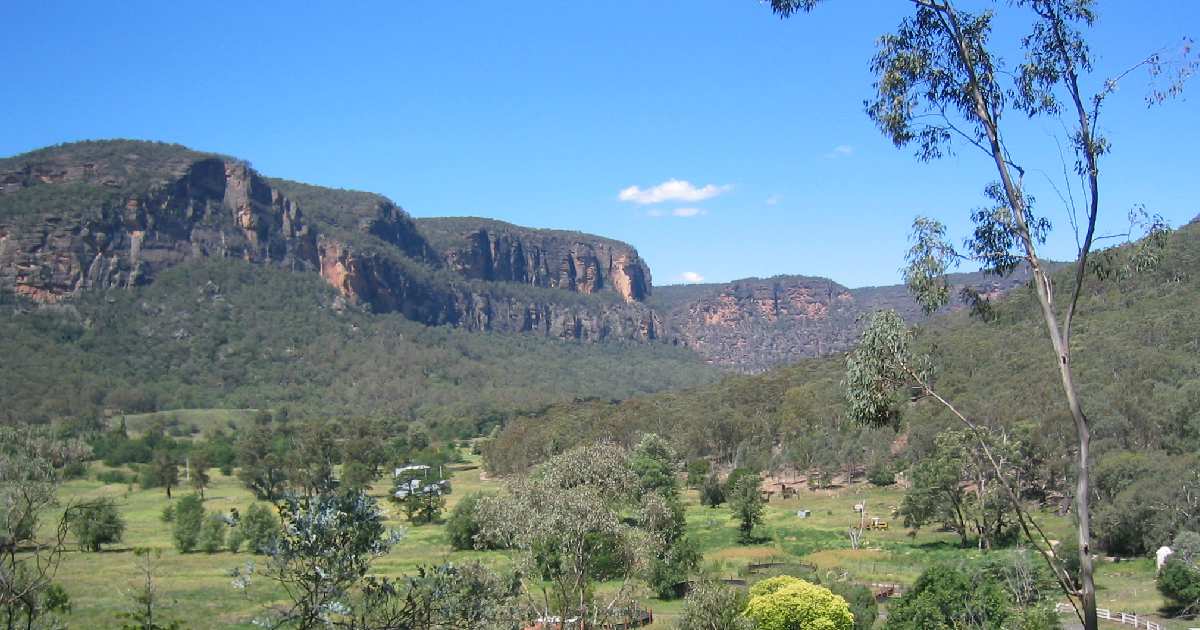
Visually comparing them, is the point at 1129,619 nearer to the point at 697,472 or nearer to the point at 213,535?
the point at 213,535

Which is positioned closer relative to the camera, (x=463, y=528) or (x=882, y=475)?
(x=463, y=528)

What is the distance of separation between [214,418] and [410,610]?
12157 cm

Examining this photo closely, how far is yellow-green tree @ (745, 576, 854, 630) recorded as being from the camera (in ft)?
83.8

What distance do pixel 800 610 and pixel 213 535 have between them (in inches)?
1411

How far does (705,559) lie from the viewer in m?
43.0

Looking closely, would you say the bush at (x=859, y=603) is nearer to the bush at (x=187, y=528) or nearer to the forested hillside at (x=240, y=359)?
the bush at (x=187, y=528)

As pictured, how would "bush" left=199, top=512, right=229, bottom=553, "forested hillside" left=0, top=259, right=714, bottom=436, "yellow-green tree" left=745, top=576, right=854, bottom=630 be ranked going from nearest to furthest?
1. "yellow-green tree" left=745, top=576, right=854, bottom=630
2. "bush" left=199, top=512, right=229, bottom=553
3. "forested hillside" left=0, top=259, right=714, bottom=436

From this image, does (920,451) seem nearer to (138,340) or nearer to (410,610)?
(410,610)

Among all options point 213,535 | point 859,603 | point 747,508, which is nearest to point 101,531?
point 213,535

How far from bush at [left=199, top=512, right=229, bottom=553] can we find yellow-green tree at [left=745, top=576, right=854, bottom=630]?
33.7 m

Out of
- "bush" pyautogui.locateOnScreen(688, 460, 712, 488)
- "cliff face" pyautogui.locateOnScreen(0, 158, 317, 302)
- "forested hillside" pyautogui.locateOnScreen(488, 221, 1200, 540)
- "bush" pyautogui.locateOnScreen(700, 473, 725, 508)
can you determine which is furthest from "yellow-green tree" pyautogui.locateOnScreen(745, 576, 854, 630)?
"cliff face" pyautogui.locateOnScreen(0, 158, 317, 302)

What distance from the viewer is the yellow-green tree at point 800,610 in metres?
25.5

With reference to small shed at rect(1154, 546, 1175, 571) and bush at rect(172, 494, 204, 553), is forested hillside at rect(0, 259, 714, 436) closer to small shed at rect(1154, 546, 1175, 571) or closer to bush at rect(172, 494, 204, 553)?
bush at rect(172, 494, 204, 553)

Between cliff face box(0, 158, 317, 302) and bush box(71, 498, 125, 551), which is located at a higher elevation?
cliff face box(0, 158, 317, 302)
